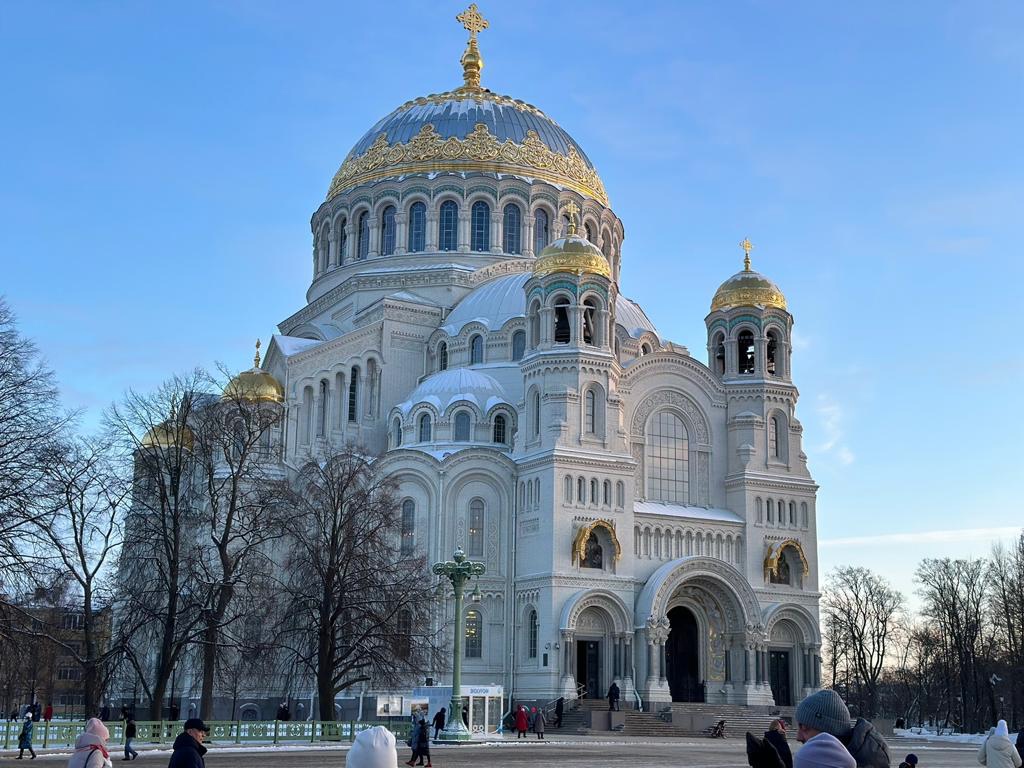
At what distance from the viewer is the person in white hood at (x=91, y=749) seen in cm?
864

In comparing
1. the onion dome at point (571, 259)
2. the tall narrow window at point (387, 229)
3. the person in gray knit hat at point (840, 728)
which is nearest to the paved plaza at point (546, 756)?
the person in gray knit hat at point (840, 728)

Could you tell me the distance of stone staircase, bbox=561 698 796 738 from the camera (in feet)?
129

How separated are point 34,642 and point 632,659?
2109 centimetres

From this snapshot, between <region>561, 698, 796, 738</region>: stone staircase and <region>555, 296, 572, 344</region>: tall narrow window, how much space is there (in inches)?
476

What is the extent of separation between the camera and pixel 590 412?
145 ft

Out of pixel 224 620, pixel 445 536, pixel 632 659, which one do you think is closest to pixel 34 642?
pixel 224 620

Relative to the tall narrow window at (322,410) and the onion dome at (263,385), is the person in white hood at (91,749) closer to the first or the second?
the onion dome at (263,385)

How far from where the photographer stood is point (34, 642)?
2669cm

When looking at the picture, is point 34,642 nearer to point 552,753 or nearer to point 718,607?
point 552,753

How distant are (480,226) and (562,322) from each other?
10975 millimetres

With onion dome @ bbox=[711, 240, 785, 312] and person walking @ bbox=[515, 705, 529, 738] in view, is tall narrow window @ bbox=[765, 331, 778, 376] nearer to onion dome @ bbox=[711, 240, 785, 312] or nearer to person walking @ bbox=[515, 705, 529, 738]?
onion dome @ bbox=[711, 240, 785, 312]

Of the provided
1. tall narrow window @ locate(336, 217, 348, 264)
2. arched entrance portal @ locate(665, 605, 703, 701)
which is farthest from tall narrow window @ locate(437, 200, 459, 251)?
arched entrance portal @ locate(665, 605, 703, 701)

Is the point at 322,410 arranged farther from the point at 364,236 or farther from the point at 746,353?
the point at 746,353

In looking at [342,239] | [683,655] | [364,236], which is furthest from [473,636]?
[342,239]
